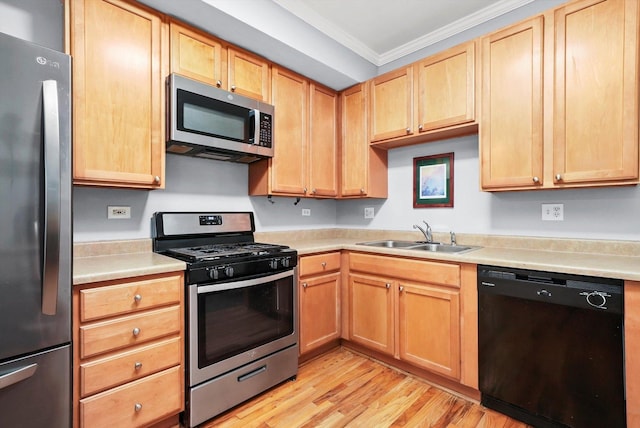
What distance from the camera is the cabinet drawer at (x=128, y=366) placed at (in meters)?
1.40

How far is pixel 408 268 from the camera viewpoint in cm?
220

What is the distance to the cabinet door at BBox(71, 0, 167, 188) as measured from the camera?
164 centimetres

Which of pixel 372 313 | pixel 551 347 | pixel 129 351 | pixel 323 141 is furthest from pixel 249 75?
pixel 551 347

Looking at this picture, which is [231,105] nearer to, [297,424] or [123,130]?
[123,130]

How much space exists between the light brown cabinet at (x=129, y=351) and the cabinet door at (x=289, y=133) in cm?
119

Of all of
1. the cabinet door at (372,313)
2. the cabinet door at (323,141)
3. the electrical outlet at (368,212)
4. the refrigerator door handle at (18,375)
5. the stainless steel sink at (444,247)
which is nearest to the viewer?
the refrigerator door handle at (18,375)

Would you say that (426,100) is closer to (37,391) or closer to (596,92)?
(596,92)

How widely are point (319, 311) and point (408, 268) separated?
76 centimetres

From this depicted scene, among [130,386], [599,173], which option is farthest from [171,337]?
[599,173]

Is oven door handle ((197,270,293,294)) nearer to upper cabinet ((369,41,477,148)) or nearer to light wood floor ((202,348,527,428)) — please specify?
light wood floor ((202,348,527,428))

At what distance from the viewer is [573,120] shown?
1834 mm

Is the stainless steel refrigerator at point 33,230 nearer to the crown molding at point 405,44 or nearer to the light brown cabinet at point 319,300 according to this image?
the light brown cabinet at point 319,300

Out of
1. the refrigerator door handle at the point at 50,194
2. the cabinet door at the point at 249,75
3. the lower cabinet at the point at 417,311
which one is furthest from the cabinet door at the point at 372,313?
the refrigerator door handle at the point at 50,194

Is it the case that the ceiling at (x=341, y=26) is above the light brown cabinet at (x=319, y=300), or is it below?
above
